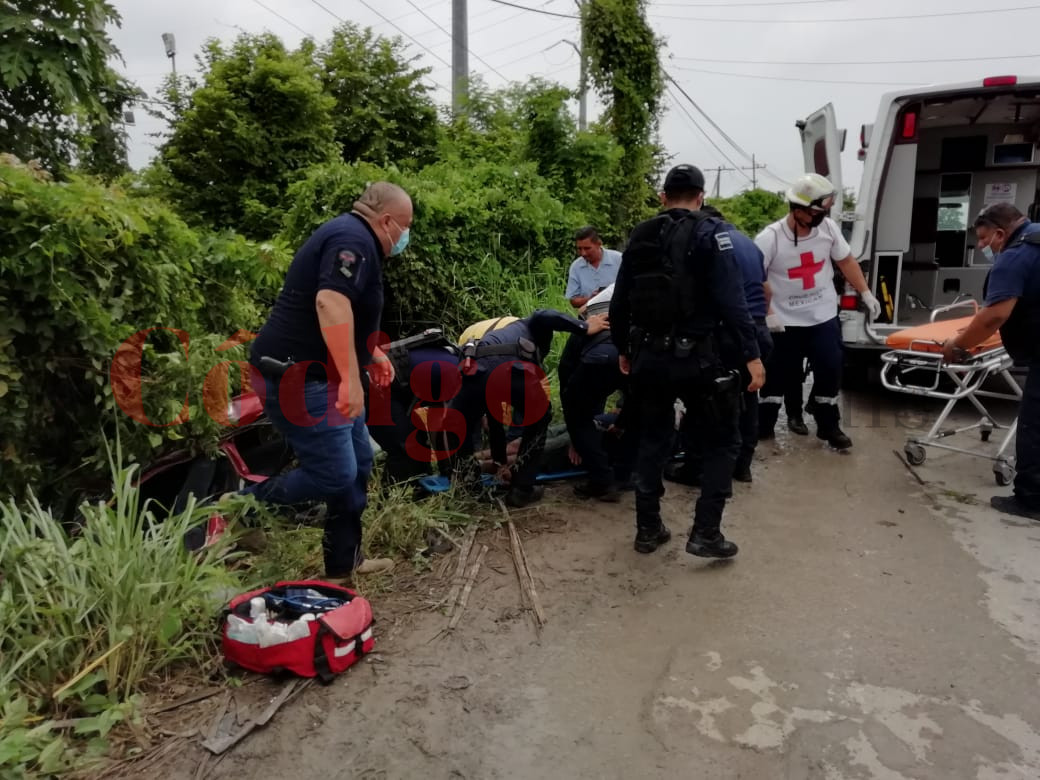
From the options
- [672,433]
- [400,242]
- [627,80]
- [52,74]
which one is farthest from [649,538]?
[627,80]

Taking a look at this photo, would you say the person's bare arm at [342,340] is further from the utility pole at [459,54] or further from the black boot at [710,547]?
the utility pole at [459,54]

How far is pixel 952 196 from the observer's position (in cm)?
799

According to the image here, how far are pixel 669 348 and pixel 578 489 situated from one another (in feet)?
Result: 4.38

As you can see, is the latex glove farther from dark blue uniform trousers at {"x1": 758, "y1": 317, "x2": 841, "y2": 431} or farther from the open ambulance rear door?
the open ambulance rear door

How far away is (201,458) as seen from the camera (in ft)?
11.5

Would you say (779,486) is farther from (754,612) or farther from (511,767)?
(511,767)

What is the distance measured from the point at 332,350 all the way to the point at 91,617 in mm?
→ 1229

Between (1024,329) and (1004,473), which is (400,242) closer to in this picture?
(1024,329)

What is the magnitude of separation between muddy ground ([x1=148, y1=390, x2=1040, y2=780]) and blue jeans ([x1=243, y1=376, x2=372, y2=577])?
0.34m

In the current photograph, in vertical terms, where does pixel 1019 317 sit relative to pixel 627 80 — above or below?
below

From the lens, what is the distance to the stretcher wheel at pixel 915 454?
4691 millimetres

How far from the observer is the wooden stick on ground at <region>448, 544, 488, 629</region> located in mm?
2928

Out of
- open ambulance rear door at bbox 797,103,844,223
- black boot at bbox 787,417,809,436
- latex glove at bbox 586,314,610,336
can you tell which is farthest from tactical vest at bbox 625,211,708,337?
open ambulance rear door at bbox 797,103,844,223

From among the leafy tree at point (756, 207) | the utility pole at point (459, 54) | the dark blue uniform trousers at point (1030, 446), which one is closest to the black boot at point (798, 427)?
the dark blue uniform trousers at point (1030, 446)
